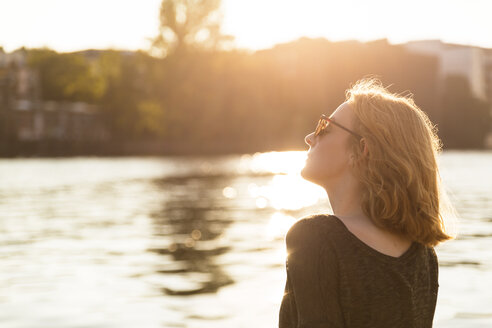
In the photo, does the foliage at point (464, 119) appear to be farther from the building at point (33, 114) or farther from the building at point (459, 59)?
the building at point (33, 114)

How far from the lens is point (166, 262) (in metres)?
11.7

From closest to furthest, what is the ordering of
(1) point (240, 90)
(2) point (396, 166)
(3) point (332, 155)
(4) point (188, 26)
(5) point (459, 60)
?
1. (2) point (396, 166)
2. (3) point (332, 155)
3. (4) point (188, 26)
4. (1) point (240, 90)
5. (5) point (459, 60)

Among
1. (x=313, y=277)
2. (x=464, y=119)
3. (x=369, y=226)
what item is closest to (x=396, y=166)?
(x=369, y=226)

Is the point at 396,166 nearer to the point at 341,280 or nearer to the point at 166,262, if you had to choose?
the point at 341,280

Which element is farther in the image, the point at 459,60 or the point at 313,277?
the point at 459,60

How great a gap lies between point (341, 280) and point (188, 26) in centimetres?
7136

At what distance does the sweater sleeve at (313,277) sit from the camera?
2123 mm

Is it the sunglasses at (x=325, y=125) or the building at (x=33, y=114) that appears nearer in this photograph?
→ the sunglasses at (x=325, y=125)

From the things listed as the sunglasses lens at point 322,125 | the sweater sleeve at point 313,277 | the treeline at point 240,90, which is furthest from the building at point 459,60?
the sweater sleeve at point 313,277

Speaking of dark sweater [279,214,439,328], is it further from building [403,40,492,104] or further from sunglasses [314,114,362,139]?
building [403,40,492,104]

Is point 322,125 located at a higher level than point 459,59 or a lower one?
lower

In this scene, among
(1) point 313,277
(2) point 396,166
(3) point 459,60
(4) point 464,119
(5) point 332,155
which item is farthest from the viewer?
(3) point 459,60

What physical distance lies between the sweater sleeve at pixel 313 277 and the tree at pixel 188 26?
70229 mm

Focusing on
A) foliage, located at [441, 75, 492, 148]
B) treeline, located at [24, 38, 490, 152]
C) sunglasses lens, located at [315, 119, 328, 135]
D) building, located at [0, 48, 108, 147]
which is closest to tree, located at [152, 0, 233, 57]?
treeline, located at [24, 38, 490, 152]
